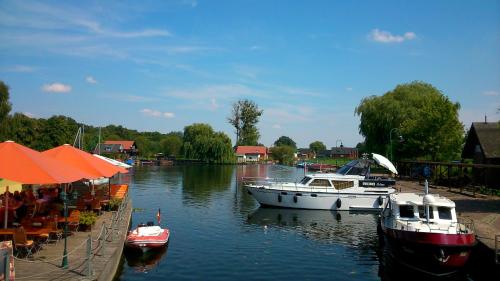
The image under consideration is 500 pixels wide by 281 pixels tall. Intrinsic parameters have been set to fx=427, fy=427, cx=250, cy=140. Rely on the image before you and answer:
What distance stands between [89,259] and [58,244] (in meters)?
4.31

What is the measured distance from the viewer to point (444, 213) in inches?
728

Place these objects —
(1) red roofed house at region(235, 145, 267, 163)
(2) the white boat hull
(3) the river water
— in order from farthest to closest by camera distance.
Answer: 1. (1) red roofed house at region(235, 145, 267, 163)
2. (2) the white boat hull
3. (3) the river water

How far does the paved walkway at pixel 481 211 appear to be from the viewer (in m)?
19.3

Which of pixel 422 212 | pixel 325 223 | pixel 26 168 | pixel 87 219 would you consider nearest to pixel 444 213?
pixel 422 212

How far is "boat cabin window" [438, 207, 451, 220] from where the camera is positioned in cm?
1838

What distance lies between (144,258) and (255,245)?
6.08m

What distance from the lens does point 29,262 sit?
13.1 m

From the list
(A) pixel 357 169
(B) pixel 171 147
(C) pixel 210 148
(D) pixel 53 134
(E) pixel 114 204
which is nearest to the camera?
(E) pixel 114 204

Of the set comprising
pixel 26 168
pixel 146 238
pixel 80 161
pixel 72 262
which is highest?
pixel 80 161

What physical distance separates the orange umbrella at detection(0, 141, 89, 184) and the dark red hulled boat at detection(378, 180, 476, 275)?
42.4ft

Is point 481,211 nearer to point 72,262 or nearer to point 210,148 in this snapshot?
point 72,262

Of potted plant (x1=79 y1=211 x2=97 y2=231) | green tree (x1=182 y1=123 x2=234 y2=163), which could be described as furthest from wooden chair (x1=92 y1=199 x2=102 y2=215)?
green tree (x1=182 y1=123 x2=234 y2=163)

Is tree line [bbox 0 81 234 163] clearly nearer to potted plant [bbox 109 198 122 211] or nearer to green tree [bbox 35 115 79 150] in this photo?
green tree [bbox 35 115 79 150]

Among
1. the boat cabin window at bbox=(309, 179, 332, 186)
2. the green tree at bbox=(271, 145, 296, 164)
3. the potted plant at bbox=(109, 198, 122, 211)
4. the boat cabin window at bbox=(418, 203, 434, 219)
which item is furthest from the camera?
the green tree at bbox=(271, 145, 296, 164)
